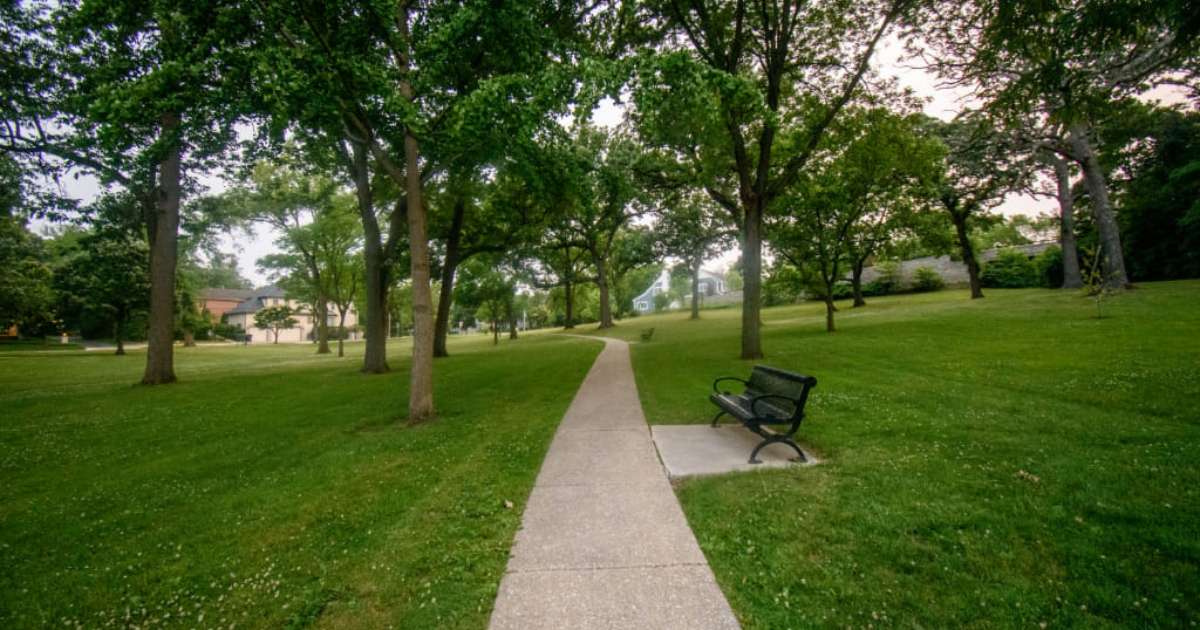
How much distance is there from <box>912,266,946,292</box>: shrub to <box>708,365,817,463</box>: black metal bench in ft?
151

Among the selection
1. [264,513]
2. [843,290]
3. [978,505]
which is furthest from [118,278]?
[843,290]

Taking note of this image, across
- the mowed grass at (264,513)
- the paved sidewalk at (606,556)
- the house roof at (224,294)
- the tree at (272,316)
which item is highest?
the house roof at (224,294)

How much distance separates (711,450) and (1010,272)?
45.9 m

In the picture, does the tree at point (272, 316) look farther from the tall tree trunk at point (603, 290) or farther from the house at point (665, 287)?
the house at point (665, 287)

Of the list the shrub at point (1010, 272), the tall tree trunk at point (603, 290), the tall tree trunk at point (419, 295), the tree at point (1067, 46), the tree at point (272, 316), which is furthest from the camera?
the tree at point (272, 316)

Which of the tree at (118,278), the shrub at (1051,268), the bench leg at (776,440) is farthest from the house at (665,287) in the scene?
the bench leg at (776,440)

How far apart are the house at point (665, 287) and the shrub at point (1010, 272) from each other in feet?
154

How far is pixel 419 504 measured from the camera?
502cm

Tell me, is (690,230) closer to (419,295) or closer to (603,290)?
(603,290)

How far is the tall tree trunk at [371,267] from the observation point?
16.4 meters

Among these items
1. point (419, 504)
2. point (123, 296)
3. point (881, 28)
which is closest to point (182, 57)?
point (419, 504)

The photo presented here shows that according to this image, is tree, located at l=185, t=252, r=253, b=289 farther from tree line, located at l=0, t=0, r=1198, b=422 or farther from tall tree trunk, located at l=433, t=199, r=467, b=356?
tall tree trunk, located at l=433, t=199, r=467, b=356

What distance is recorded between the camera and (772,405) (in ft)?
22.6

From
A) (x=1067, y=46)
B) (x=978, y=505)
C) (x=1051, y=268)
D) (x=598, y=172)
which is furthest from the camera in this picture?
(x=1051, y=268)
